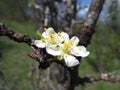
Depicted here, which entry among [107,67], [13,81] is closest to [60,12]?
[13,81]

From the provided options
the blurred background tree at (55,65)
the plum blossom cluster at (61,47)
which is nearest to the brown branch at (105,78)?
the blurred background tree at (55,65)

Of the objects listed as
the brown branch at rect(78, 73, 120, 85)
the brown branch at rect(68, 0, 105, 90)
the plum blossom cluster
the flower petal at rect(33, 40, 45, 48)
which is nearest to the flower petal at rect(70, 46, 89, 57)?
the plum blossom cluster

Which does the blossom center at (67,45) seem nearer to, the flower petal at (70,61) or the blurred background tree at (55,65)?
the flower petal at (70,61)

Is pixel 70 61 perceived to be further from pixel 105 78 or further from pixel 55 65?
pixel 55 65

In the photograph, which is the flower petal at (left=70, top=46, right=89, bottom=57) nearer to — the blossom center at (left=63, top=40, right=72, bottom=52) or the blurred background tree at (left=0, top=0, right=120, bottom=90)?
the blossom center at (left=63, top=40, right=72, bottom=52)

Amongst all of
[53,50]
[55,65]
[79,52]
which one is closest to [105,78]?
[79,52]

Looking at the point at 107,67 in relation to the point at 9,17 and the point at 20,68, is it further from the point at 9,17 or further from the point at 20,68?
the point at 9,17
